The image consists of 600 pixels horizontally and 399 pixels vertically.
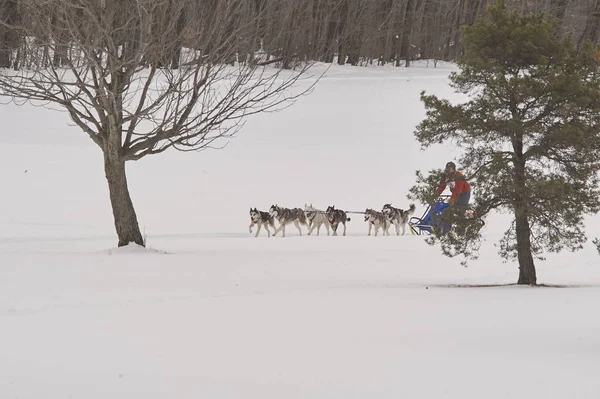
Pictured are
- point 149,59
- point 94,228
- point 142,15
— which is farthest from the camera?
A: point 94,228

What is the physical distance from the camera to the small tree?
1208 centimetres

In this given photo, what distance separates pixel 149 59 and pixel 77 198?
401 inches

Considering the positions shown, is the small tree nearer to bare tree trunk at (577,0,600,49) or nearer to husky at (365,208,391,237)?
husky at (365,208,391,237)

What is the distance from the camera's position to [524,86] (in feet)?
39.2

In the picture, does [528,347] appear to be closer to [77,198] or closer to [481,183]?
[481,183]

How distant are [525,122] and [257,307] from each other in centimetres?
489

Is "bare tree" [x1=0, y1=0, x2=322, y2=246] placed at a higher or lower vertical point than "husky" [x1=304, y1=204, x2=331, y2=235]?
higher

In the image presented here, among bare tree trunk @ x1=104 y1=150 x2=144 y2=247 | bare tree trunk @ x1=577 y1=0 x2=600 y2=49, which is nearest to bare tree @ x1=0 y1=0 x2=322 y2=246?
bare tree trunk @ x1=104 y1=150 x2=144 y2=247

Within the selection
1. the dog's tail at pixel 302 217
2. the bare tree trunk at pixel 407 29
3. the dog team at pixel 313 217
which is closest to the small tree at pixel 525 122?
the dog team at pixel 313 217

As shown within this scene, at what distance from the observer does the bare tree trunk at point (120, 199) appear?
1600 centimetres

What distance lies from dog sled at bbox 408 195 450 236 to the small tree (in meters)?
0.33

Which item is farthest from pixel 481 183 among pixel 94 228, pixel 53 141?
pixel 53 141

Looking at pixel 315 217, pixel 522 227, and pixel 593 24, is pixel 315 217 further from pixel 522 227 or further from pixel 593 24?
pixel 593 24

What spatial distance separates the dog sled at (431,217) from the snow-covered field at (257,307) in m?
0.63
